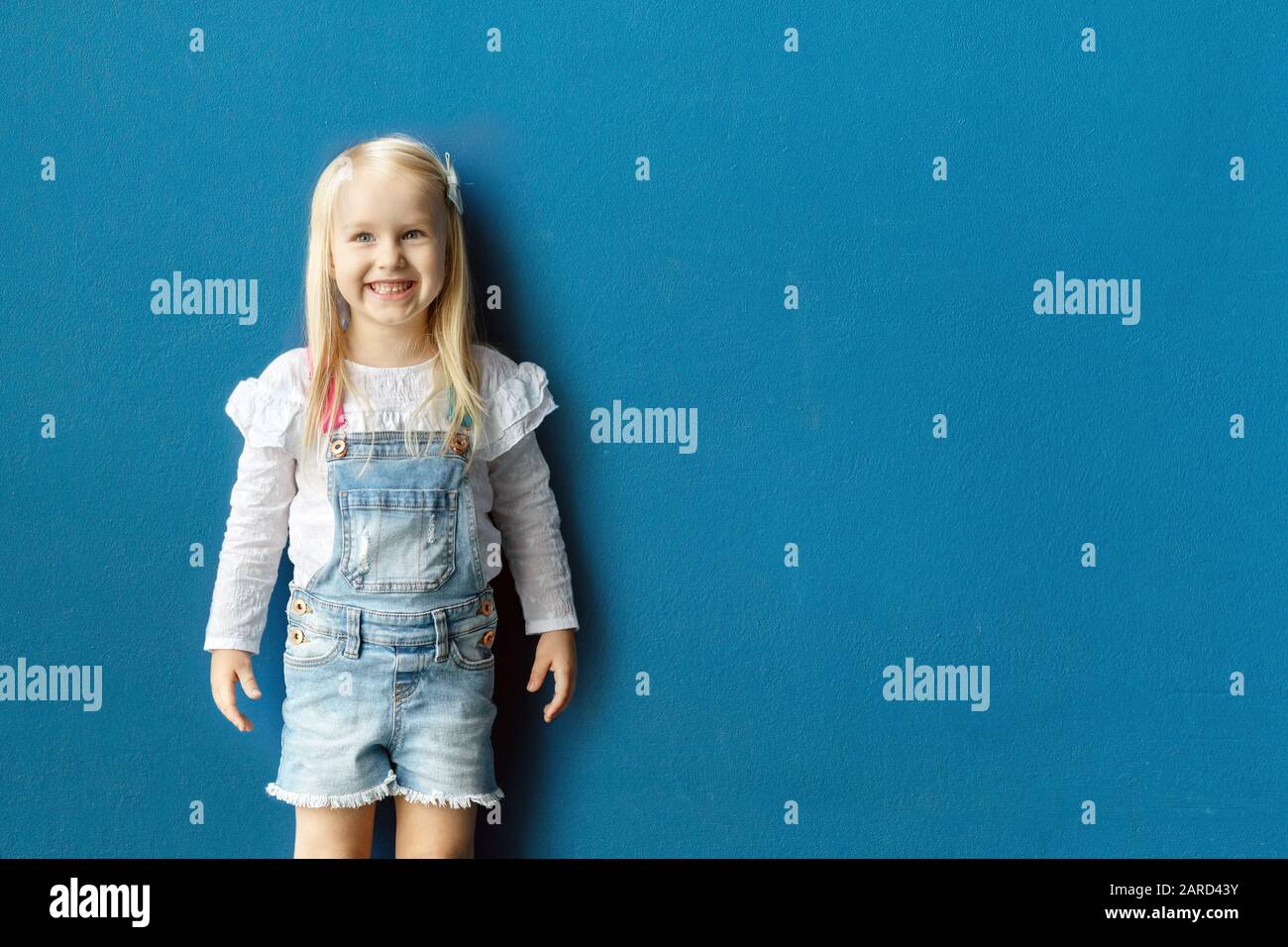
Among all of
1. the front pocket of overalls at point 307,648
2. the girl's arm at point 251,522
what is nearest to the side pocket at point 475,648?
the front pocket of overalls at point 307,648

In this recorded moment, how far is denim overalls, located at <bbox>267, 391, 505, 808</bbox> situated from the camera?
53.8 inches

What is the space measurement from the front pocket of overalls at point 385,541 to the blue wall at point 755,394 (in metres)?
0.17

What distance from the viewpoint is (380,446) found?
54.4 inches

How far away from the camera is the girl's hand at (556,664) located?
4.89 ft

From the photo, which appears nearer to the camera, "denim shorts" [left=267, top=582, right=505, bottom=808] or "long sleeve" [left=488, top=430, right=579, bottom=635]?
"denim shorts" [left=267, top=582, right=505, bottom=808]

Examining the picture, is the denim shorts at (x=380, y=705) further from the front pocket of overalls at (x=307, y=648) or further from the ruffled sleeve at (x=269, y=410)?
the ruffled sleeve at (x=269, y=410)

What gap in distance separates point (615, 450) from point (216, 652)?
55cm

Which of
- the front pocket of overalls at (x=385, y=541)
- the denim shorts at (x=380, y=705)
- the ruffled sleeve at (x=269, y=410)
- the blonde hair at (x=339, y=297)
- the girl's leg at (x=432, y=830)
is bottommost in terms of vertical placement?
the girl's leg at (x=432, y=830)

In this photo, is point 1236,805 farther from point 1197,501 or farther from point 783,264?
point 783,264

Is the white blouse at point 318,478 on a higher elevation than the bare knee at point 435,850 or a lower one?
higher

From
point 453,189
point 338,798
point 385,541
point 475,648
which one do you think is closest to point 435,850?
point 338,798

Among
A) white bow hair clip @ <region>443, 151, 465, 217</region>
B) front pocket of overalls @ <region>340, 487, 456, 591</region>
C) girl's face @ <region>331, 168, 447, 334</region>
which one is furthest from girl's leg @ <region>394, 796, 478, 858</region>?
white bow hair clip @ <region>443, 151, 465, 217</region>

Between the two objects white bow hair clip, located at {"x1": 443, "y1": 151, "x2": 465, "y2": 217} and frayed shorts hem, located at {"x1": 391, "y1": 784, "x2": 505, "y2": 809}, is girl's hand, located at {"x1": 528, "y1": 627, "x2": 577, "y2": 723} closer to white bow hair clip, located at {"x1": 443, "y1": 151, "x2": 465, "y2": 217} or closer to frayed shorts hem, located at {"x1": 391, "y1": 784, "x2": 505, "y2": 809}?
frayed shorts hem, located at {"x1": 391, "y1": 784, "x2": 505, "y2": 809}

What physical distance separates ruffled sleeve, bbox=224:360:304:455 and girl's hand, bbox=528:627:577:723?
15.3 inches
